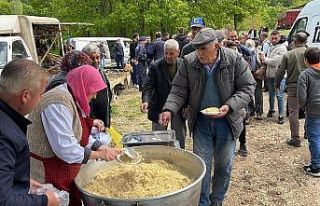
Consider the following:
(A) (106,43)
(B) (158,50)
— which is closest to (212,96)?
(B) (158,50)

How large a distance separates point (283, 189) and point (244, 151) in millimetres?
1343

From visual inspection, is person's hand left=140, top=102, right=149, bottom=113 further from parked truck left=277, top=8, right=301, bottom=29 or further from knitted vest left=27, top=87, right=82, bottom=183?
parked truck left=277, top=8, right=301, bottom=29

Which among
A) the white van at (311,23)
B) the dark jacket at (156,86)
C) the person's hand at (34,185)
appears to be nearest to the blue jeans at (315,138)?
the dark jacket at (156,86)

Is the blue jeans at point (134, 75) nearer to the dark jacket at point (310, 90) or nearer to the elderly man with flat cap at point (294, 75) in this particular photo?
the elderly man with flat cap at point (294, 75)

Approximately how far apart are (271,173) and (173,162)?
108 inches

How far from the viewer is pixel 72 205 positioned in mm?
3229

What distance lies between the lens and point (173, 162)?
11.5ft

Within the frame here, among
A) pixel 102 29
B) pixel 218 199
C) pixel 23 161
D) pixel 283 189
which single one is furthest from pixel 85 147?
pixel 102 29

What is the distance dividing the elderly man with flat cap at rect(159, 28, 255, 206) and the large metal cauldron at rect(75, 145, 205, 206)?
55cm

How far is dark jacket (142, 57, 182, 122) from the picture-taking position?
5113 millimetres

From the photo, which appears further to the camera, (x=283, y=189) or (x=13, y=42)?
(x=13, y=42)

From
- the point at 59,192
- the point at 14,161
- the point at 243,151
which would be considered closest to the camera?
the point at 14,161

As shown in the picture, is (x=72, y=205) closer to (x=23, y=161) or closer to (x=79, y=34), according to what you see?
(x=23, y=161)

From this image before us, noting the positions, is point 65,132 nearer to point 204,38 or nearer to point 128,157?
point 128,157
